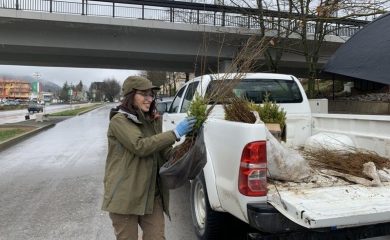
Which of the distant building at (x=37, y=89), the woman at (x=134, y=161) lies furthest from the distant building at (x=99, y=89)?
the woman at (x=134, y=161)

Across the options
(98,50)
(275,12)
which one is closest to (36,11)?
(98,50)

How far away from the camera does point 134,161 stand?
3.31 meters

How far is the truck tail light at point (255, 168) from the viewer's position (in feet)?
11.3

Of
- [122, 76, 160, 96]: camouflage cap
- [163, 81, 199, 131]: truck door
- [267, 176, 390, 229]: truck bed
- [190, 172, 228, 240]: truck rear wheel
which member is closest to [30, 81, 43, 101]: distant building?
[163, 81, 199, 131]: truck door

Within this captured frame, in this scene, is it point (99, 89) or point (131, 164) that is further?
point (99, 89)

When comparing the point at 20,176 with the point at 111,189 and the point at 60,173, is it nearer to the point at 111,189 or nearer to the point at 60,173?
the point at 60,173

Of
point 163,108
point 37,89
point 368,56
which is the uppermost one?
point 368,56

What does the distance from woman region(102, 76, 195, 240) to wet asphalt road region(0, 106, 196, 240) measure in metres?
1.95

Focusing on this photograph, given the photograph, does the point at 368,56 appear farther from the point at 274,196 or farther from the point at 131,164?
the point at 131,164

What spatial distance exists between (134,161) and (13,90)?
6550 inches

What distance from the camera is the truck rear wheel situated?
457 cm

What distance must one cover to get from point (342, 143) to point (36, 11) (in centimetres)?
1999

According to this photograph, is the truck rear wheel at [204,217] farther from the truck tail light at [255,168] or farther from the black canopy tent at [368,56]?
the black canopy tent at [368,56]

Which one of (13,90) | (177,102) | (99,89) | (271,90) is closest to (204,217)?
(271,90)
